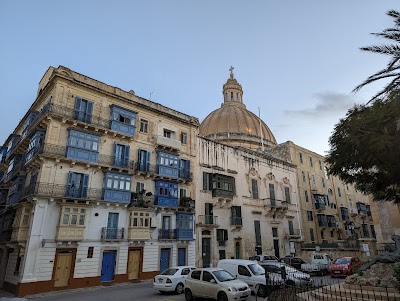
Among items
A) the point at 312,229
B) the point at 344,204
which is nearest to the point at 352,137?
the point at 312,229

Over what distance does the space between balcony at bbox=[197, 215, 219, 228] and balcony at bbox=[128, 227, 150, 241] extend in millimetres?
6057

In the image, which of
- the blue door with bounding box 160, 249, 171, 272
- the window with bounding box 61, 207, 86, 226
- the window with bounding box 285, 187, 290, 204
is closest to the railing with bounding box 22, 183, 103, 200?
the window with bounding box 61, 207, 86, 226

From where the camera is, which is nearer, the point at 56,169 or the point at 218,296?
the point at 218,296

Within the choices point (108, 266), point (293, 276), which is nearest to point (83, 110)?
point (108, 266)

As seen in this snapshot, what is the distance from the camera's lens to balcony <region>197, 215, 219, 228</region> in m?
26.6

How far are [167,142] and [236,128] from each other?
1118 inches

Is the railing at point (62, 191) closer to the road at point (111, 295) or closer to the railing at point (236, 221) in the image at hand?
the road at point (111, 295)

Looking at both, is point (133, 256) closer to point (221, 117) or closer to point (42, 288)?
point (42, 288)

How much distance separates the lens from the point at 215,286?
12336mm

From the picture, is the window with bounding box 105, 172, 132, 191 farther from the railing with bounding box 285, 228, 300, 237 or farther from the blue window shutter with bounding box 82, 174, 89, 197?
the railing with bounding box 285, 228, 300, 237

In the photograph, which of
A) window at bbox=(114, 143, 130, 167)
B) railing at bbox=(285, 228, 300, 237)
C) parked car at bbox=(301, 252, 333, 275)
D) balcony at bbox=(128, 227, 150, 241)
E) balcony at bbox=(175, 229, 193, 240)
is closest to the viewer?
balcony at bbox=(128, 227, 150, 241)

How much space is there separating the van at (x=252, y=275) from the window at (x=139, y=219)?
25.9ft

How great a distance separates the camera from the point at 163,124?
2698 centimetres

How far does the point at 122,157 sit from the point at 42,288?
415 inches
